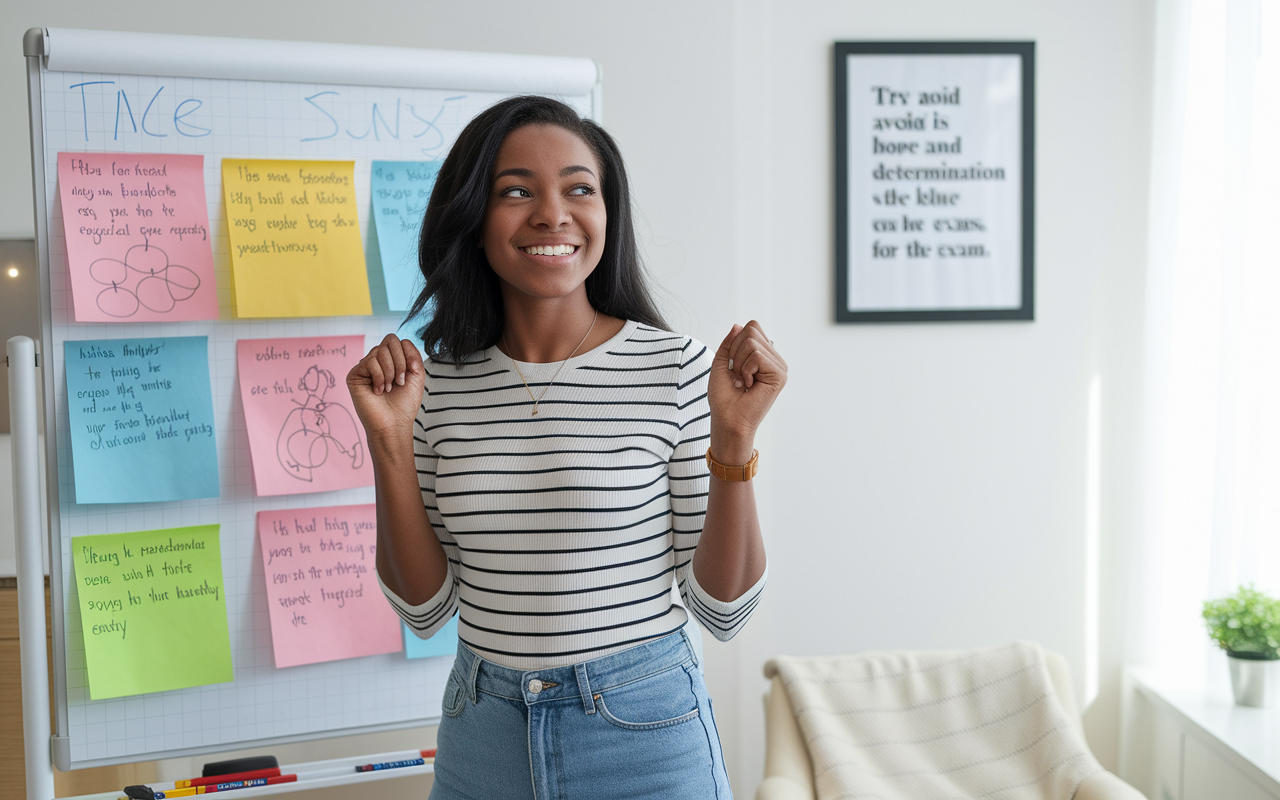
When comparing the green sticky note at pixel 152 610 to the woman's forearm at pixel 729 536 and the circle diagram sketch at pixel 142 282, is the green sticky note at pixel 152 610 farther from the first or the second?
the woman's forearm at pixel 729 536

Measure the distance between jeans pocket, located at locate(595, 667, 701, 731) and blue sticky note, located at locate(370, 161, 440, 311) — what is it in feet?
2.59

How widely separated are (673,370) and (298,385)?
0.73 meters

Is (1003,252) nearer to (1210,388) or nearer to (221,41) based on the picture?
(1210,388)

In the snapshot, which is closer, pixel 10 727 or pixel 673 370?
pixel 673 370

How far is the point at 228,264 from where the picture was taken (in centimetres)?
144

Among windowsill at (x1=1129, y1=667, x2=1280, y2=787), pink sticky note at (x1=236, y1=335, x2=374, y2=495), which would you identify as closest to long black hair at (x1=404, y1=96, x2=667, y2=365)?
pink sticky note at (x1=236, y1=335, x2=374, y2=495)

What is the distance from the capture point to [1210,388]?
2004 millimetres

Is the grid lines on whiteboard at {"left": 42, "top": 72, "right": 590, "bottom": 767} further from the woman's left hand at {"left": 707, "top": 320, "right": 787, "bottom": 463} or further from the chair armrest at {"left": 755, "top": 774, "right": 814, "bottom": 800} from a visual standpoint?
the woman's left hand at {"left": 707, "top": 320, "right": 787, "bottom": 463}

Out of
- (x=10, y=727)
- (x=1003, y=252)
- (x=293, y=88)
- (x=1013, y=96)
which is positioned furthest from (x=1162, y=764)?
(x=10, y=727)

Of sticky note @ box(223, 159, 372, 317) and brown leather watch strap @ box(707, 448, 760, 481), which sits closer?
brown leather watch strap @ box(707, 448, 760, 481)

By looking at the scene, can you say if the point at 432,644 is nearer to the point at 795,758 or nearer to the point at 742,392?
the point at 795,758

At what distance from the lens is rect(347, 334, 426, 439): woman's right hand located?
983 mm

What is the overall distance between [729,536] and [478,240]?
0.42 metres

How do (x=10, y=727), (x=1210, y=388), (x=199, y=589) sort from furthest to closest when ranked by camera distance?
(x=1210, y=388) → (x=10, y=727) → (x=199, y=589)
